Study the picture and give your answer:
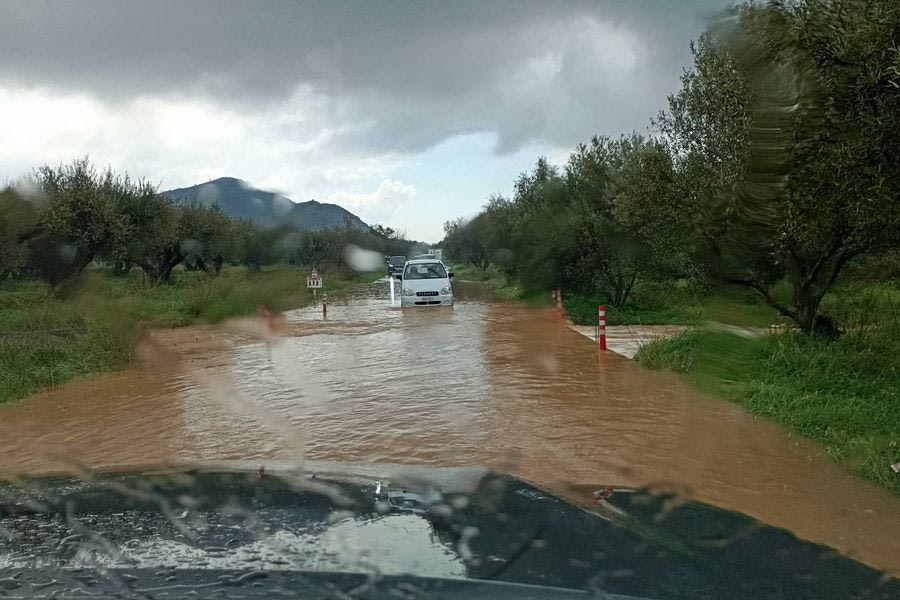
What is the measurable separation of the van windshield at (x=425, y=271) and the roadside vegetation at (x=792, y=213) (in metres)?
10.3

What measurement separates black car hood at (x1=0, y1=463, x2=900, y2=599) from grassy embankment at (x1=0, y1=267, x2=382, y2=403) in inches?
321

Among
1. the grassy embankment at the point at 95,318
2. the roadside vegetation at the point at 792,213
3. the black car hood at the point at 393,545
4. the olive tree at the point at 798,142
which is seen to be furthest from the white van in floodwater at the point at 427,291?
the black car hood at the point at 393,545

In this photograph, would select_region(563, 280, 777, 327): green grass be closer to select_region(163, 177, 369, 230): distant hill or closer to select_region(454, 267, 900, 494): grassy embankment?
select_region(454, 267, 900, 494): grassy embankment

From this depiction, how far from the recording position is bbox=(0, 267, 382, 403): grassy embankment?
12.9m

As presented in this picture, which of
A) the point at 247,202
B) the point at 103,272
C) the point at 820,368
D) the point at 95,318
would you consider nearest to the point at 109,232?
the point at 103,272

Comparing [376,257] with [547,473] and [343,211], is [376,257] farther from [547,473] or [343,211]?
[547,473]

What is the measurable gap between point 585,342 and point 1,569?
525 inches

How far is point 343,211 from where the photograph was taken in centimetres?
10912

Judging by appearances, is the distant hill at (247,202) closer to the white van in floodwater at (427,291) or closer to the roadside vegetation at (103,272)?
the roadside vegetation at (103,272)

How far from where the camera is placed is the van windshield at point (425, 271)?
25188mm

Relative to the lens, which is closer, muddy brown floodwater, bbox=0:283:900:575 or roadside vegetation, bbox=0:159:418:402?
muddy brown floodwater, bbox=0:283:900:575

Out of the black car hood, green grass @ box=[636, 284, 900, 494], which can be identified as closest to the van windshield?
green grass @ box=[636, 284, 900, 494]

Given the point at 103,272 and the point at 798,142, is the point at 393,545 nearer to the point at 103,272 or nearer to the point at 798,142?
the point at 798,142

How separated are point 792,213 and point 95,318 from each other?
12.9 m
